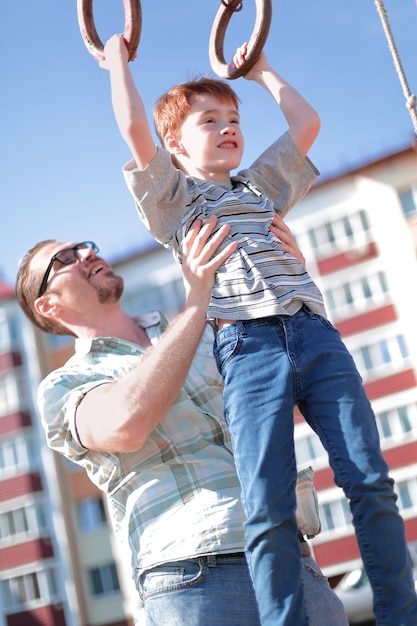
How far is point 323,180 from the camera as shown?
85.9 feet

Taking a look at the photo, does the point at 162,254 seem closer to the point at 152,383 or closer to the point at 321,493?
the point at 321,493

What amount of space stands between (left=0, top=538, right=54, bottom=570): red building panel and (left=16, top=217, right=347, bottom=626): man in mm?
25241

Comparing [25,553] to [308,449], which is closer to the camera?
[308,449]

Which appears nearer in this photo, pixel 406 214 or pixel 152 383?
pixel 152 383

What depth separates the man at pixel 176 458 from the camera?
2.38 meters

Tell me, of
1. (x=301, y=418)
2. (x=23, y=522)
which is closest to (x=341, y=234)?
(x=301, y=418)

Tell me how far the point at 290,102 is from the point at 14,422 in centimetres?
2645

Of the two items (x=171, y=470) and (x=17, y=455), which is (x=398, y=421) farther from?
(x=171, y=470)

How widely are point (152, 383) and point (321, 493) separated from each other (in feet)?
74.9

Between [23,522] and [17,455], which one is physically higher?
[17,455]

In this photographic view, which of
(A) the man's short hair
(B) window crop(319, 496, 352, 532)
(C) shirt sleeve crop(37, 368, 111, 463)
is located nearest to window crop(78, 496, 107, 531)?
(B) window crop(319, 496, 352, 532)

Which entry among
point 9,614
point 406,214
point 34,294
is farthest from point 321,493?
point 34,294

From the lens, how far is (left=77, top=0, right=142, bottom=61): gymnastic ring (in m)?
2.43

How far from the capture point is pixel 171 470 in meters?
2.58
